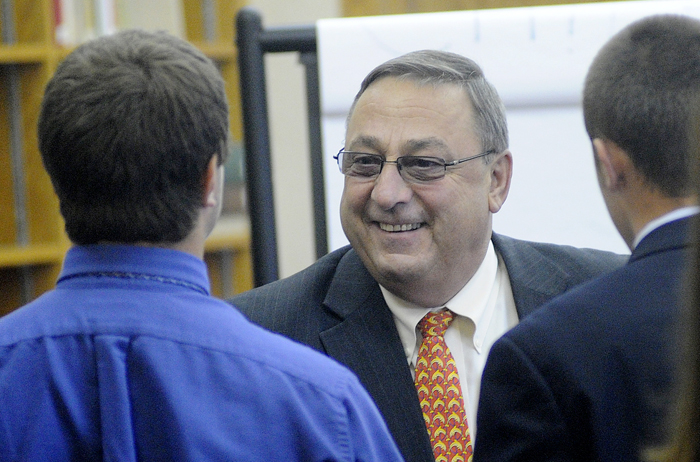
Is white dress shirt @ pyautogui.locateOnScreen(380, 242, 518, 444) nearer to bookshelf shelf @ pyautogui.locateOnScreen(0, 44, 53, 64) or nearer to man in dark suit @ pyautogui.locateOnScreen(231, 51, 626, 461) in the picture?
man in dark suit @ pyautogui.locateOnScreen(231, 51, 626, 461)

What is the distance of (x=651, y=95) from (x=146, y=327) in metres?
0.72

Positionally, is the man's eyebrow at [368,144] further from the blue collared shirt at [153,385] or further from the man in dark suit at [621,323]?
the blue collared shirt at [153,385]

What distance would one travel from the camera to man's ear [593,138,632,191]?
3.81 feet

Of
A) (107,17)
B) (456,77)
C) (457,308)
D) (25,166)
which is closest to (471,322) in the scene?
(457,308)

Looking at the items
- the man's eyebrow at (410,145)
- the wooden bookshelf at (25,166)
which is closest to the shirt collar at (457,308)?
the man's eyebrow at (410,145)

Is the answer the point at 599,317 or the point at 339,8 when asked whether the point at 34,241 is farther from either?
the point at 599,317

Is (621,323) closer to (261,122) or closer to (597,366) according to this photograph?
(597,366)

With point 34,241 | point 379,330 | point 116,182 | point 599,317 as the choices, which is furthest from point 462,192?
point 34,241

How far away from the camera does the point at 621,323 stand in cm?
106

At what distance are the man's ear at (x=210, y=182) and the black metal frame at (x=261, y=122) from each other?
81cm

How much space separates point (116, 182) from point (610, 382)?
64 cm

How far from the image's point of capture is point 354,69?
1907 millimetres

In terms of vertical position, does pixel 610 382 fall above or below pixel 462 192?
below

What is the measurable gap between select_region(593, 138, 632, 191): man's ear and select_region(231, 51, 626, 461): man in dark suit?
1.59ft
